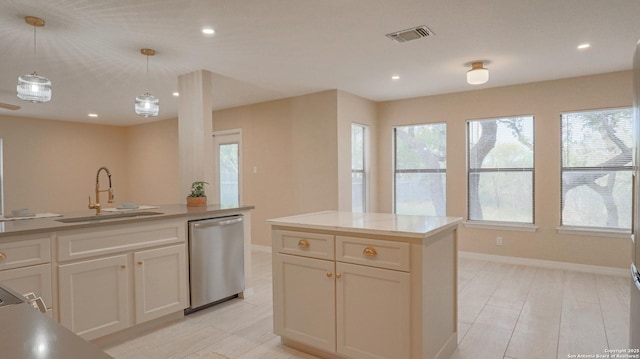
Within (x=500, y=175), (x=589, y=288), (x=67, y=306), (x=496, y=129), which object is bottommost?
(x=589, y=288)

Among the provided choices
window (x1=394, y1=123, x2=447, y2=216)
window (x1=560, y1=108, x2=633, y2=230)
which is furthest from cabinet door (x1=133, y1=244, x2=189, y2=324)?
window (x1=560, y1=108, x2=633, y2=230)

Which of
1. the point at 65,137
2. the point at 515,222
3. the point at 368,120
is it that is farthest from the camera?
the point at 65,137

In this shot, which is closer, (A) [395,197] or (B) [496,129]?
(B) [496,129]

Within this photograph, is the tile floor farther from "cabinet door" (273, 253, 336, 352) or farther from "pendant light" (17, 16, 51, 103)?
"pendant light" (17, 16, 51, 103)

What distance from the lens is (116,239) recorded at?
2578 millimetres

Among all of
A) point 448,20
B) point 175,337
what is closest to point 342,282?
point 175,337

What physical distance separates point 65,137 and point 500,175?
8.28 meters

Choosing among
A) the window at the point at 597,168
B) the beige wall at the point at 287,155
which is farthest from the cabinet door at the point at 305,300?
the window at the point at 597,168

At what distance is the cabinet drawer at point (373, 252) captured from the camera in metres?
1.95

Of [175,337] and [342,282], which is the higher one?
[342,282]

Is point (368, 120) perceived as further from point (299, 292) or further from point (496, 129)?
point (299, 292)

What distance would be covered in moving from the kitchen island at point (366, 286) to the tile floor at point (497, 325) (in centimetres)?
31

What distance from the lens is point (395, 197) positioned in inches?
229

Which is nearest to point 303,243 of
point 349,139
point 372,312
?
point 372,312
